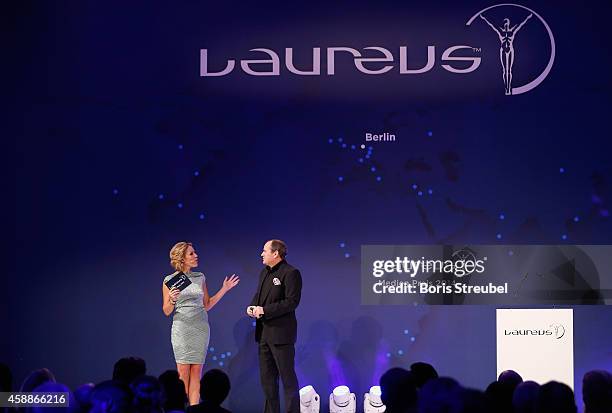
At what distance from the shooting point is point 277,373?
20.9 feet

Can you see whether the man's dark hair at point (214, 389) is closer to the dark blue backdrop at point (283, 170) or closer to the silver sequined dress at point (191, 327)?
the silver sequined dress at point (191, 327)

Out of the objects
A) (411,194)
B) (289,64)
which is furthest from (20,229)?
(411,194)

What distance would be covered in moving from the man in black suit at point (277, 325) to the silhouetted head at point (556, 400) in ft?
10.4

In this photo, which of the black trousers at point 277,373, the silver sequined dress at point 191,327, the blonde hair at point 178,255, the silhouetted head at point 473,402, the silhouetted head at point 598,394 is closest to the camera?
the silhouetted head at point 473,402

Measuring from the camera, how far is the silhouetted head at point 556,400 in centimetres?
320

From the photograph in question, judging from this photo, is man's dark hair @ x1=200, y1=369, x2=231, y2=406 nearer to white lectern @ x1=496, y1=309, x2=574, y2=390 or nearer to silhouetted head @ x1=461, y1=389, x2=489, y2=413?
silhouetted head @ x1=461, y1=389, x2=489, y2=413

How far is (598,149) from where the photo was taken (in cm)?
725

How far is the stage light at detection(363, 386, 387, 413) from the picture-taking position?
7.04m

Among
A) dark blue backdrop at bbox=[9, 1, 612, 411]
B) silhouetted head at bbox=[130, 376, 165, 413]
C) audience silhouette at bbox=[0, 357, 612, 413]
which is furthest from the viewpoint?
dark blue backdrop at bbox=[9, 1, 612, 411]

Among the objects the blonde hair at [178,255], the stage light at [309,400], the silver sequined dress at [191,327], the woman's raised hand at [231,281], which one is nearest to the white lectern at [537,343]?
the stage light at [309,400]

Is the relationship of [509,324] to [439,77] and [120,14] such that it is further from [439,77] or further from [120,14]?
[120,14]

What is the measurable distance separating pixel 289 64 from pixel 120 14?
159cm

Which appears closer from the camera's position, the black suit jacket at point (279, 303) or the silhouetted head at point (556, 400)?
the silhouetted head at point (556, 400)

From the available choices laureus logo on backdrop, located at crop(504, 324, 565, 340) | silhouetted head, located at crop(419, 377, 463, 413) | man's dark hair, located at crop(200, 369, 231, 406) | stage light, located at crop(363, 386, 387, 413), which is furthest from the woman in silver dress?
silhouetted head, located at crop(419, 377, 463, 413)
